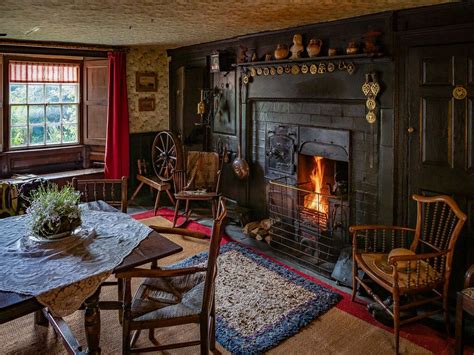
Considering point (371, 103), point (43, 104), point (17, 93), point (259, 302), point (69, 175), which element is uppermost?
point (17, 93)

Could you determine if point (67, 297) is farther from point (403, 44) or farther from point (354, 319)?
point (403, 44)

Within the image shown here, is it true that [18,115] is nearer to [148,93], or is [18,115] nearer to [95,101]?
[95,101]

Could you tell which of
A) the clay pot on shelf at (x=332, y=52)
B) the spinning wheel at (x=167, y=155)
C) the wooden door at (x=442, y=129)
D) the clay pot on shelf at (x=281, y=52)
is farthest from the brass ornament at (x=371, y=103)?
the spinning wheel at (x=167, y=155)

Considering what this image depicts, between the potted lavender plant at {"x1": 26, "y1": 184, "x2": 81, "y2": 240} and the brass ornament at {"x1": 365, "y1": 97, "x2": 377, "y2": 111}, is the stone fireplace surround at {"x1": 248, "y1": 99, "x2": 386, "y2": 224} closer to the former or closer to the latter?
the brass ornament at {"x1": 365, "y1": 97, "x2": 377, "y2": 111}

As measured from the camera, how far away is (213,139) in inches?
216

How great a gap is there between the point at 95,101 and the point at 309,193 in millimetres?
3426

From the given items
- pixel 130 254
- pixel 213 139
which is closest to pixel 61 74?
pixel 213 139

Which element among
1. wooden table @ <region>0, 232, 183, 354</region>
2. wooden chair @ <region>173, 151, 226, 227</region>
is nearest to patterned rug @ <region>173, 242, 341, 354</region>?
wooden table @ <region>0, 232, 183, 354</region>

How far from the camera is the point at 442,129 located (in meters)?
2.98

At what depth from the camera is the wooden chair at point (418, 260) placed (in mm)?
2523

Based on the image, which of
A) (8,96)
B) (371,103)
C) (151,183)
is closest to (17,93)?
(8,96)

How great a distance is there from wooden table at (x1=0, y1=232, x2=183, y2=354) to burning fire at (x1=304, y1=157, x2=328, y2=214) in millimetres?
2138

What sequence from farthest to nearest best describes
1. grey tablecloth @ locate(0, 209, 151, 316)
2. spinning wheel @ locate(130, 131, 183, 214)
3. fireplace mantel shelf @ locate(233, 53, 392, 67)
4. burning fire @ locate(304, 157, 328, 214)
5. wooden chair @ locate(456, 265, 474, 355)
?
spinning wheel @ locate(130, 131, 183, 214) → burning fire @ locate(304, 157, 328, 214) → fireplace mantel shelf @ locate(233, 53, 392, 67) → wooden chair @ locate(456, 265, 474, 355) → grey tablecloth @ locate(0, 209, 151, 316)

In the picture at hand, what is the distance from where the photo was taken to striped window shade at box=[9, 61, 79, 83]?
17.3 feet
